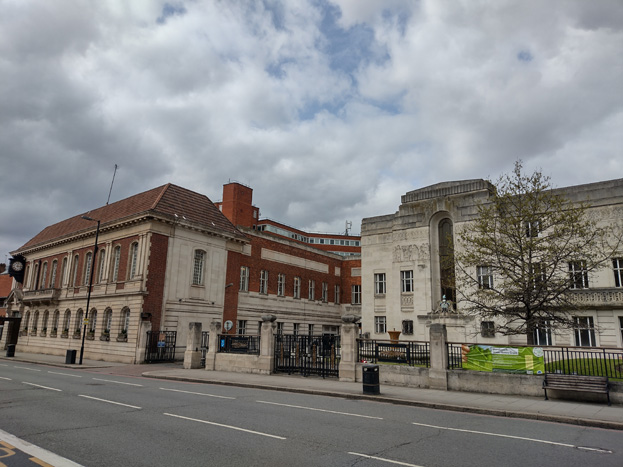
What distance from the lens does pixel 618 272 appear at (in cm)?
2889

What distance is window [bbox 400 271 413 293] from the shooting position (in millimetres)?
38156

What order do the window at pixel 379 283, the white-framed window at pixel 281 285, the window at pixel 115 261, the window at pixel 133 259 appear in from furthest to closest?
1. the white-framed window at pixel 281 285
2. the window at pixel 379 283
3. the window at pixel 115 261
4. the window at pixel 133 259

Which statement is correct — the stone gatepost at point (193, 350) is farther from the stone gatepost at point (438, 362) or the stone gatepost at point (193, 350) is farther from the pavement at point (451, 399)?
the stone gatepost at point (438, 362)

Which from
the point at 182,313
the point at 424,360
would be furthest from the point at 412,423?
the point at 182,313

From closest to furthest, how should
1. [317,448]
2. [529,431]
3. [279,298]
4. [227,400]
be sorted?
1. [317,448]
2. [529,431]
3. [227,400]
4. [279,298]

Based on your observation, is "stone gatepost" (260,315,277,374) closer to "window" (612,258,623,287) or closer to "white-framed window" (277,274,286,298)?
"white-framed window" (277,274,286,298)

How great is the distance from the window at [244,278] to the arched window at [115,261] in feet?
34.2

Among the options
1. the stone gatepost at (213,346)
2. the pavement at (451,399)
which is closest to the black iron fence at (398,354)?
the pavement at (451,399)

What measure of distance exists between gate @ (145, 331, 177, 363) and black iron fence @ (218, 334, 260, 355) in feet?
25.2

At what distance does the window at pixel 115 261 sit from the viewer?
3375 cm

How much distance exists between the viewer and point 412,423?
1020 cm

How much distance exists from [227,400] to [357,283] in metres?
41.6

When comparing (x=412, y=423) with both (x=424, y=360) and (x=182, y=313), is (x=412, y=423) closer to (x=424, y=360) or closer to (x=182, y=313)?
(x=424, y=360)

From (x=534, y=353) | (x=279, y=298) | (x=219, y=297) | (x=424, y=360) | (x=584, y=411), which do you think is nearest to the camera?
(x=584, y=411)
